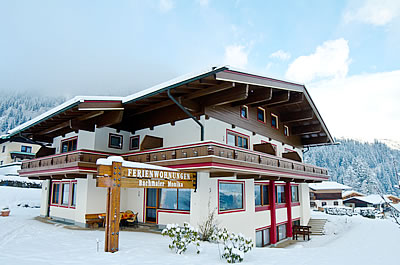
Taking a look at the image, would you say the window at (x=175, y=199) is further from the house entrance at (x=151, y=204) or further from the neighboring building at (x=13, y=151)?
the neighboring building at (x=13, y=151)

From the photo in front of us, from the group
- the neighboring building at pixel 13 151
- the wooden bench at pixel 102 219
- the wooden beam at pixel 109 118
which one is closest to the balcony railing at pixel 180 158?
the wooden beam at pixel 109 118

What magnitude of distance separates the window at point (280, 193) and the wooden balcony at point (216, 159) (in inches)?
163

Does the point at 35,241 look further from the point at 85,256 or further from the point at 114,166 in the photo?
the point at 114,166

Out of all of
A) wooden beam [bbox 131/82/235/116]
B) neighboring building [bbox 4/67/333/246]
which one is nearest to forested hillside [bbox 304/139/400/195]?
neighboring building [bbox 4/67/333/246]

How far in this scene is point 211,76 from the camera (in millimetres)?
11141

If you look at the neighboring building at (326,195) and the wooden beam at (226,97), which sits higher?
the wooden beam at (226,97)

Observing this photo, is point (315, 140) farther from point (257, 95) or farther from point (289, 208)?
point (257, 95)

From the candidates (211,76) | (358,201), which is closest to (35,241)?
(211,76)

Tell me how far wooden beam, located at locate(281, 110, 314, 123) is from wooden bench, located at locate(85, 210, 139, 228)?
41.3 ft

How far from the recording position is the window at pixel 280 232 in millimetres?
18438

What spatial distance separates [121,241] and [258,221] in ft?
27.5

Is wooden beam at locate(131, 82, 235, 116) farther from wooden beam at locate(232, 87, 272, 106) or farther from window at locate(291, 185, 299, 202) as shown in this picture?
window at locate(291, 185, 299, 202)

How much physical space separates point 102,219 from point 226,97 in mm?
8963

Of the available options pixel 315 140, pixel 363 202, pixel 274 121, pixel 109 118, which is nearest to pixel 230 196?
pixel 109 118
